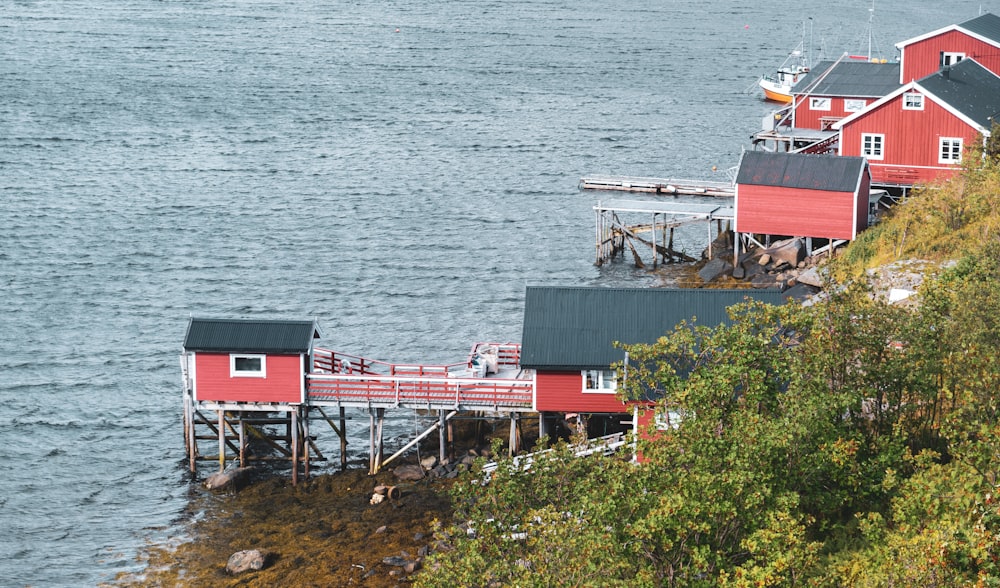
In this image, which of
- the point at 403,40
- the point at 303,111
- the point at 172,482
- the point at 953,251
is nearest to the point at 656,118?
the point at 303,111

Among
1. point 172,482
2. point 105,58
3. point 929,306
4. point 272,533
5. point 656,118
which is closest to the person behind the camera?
point 929,306

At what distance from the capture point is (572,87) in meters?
132

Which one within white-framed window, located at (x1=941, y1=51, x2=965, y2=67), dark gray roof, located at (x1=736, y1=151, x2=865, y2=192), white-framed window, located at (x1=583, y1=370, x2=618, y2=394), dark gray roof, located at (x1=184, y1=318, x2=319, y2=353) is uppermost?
white-framed window, located at (x1=941, y1=51, x2=965, y2=67)

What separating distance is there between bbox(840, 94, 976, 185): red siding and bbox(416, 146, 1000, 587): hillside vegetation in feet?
101

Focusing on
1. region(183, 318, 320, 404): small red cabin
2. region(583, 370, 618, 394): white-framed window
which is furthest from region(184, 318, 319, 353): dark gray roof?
region(583, 370, 618, 394): white-framed window

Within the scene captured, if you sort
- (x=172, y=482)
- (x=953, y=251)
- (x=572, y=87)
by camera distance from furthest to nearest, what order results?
(x=572, y=87)
(x=953, y=251)
(x=172, y=482)

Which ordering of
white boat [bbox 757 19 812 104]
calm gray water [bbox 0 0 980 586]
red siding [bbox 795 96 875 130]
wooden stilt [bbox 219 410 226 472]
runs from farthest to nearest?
1. white boat [bbox 757 19 812 104]
2. red siding [bbox 795 96 875 130]
3. calm gray water [bbox 0 0 980 586]
4. wooden stilt [bbox 219 410 226 472]

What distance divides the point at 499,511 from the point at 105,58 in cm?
12354

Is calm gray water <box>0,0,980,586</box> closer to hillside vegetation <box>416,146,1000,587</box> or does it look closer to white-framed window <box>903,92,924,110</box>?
white-framed window <box>903,92,924,110</box>

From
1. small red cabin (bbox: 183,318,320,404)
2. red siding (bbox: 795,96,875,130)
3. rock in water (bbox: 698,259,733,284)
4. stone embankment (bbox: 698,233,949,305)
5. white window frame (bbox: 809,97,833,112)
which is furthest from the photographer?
white window frame (bbox: 809,97,833,112)

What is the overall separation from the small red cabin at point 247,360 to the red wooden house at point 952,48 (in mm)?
45035

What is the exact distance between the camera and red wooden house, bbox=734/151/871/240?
60.4 m

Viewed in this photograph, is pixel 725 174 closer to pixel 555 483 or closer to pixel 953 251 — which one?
pixel 953 251

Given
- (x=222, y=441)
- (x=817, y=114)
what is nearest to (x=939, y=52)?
(x=817, y=114)
